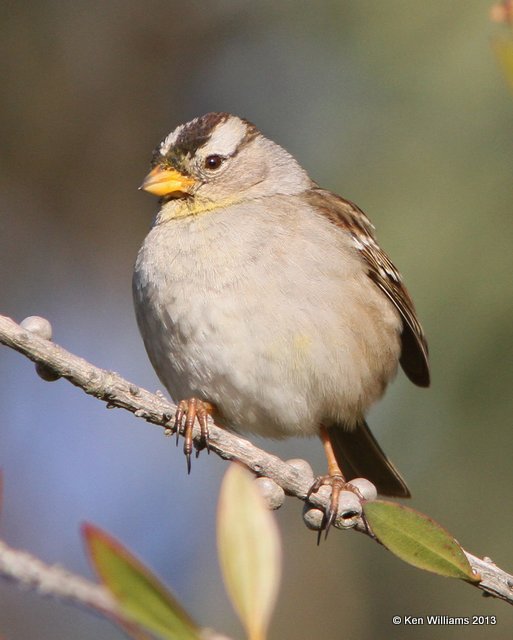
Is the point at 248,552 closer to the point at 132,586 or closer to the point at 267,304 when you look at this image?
the point at 132,586

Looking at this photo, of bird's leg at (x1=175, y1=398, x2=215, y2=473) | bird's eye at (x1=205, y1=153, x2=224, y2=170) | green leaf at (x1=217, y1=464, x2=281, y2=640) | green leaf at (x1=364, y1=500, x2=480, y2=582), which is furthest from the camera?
bird's eye at (x1=205, y1=153, x2=224, y2=170)

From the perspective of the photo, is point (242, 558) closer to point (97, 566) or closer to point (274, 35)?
point (97, 566)

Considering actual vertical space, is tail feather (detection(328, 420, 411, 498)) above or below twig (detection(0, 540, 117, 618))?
above

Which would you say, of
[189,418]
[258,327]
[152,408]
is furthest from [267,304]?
[152,408]

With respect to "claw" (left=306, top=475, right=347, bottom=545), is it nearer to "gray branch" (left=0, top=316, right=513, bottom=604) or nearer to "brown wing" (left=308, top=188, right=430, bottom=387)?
"gray branch" (left=0, top=316, right=513, bottom=604)

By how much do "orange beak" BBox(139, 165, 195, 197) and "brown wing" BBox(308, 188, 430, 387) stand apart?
51 centimetres

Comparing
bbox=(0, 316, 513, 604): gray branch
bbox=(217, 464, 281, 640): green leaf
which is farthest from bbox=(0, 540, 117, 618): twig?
bbox=(0, 316, 513, 604): gray branch

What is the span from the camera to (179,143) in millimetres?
3926

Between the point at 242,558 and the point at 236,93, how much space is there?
4649mm

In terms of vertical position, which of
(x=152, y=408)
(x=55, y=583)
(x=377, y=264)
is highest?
(x=377, y=264)

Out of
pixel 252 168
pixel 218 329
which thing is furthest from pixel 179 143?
pixel 218 329

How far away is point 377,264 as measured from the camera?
4020 mm

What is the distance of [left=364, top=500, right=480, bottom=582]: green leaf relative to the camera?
5.68 ft

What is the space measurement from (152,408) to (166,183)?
140 cm
